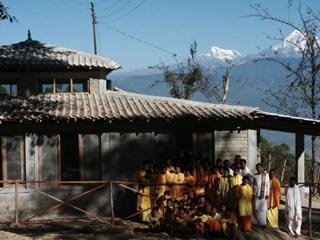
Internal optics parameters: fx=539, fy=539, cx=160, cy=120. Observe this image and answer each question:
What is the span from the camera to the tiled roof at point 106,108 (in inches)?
593

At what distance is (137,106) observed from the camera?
16.4 meters

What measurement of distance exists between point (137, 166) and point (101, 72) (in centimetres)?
403

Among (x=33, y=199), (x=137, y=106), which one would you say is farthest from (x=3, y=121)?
(x=137, y=106)

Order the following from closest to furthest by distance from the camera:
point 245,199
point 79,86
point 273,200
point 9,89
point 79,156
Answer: point 245,199, point 273,200, point 79,156, point 9,89, point 79,86

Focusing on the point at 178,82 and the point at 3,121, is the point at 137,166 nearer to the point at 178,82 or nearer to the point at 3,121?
the point at 3,121

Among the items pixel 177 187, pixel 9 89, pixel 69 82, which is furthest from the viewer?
pixel 69 82

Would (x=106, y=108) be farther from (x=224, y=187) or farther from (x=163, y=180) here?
(x=224, y=187)

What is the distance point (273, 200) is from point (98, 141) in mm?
5267

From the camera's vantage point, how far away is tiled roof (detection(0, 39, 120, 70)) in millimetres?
17406

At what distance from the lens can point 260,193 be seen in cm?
1381

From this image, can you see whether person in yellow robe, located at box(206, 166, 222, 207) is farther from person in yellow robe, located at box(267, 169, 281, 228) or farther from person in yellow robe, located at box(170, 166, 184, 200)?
person in yellow robe, located at box(267, 169, 281, 228)

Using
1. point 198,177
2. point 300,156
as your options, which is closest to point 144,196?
point 198,177

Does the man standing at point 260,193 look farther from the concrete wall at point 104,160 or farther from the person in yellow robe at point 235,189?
the concrete wall at point 104,160

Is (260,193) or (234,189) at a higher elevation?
(234,189)
